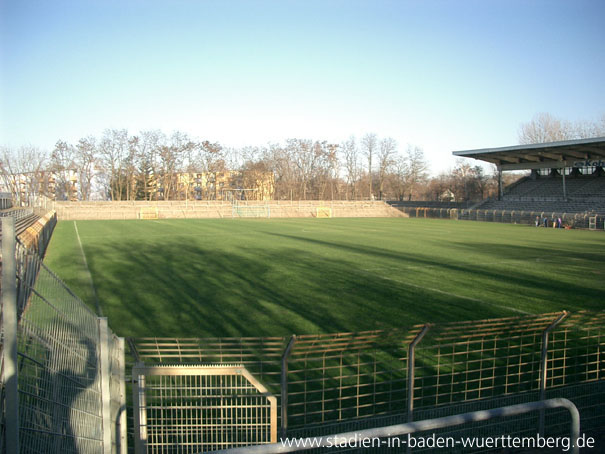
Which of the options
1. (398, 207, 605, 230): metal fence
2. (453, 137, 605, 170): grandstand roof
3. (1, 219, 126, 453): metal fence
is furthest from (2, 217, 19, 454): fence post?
(453, 137, 605, 170): grandstand roof

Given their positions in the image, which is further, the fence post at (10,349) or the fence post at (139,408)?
the fence post at (139,408)

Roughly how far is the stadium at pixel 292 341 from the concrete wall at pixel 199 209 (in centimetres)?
3072

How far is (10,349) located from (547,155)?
59.7 m

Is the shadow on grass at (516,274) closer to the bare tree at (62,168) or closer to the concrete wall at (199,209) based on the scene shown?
the concrete wall at (199,209)

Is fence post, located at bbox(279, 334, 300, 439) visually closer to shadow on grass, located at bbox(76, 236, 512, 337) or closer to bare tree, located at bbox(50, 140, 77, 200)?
shadow on grass, located at bbox(76, 236, 512, 337)

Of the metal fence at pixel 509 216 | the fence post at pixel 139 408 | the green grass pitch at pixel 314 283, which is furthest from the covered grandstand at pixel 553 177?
the fence post at pixel 139 408

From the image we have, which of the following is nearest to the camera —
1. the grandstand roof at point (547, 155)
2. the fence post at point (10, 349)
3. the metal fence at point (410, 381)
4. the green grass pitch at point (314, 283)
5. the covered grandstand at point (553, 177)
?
the fence post at point (10, 349)

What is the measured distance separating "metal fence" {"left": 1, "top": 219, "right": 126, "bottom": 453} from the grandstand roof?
4976cm

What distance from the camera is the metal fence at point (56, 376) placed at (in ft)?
7.38

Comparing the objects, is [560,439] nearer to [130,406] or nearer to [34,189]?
[130,406]

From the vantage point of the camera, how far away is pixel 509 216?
50.9m

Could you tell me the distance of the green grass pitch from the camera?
34.6 ft

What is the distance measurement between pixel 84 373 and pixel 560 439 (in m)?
4.81

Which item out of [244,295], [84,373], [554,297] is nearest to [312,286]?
[244,295]
